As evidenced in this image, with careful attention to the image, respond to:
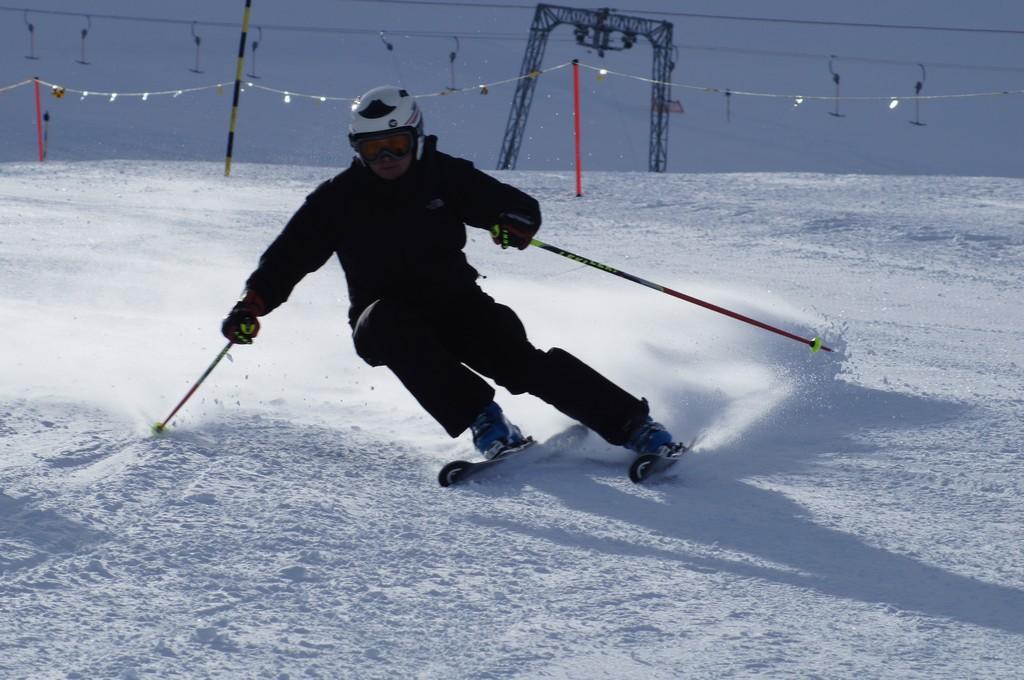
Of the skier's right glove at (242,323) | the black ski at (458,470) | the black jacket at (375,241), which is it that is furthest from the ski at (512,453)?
the skier's right glove at (242,323)

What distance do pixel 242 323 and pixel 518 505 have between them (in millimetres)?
1065

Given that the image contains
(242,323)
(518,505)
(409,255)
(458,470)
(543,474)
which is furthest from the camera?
(409,255)

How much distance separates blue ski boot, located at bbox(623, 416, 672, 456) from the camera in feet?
10.8

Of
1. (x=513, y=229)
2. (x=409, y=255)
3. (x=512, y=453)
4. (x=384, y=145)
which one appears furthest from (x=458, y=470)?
(x=384, y=145)

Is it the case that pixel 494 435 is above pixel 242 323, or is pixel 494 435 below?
below

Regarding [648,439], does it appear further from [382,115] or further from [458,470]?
[382,115]

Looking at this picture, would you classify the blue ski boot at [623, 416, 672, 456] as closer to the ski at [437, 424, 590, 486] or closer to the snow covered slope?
the snow covered slope

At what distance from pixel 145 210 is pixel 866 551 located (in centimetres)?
848

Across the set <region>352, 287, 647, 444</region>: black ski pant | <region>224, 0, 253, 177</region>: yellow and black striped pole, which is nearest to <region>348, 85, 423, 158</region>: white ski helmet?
<region>352, 287, 647, 444</region>: black ski pant

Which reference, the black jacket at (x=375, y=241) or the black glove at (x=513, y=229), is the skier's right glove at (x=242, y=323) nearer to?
the black jacket at (x=375, y=241)

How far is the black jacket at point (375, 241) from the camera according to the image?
3533 millimetres

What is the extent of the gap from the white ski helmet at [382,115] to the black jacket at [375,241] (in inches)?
4.9

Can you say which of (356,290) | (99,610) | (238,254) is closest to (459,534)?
(99,610)

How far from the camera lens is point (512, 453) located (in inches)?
128
